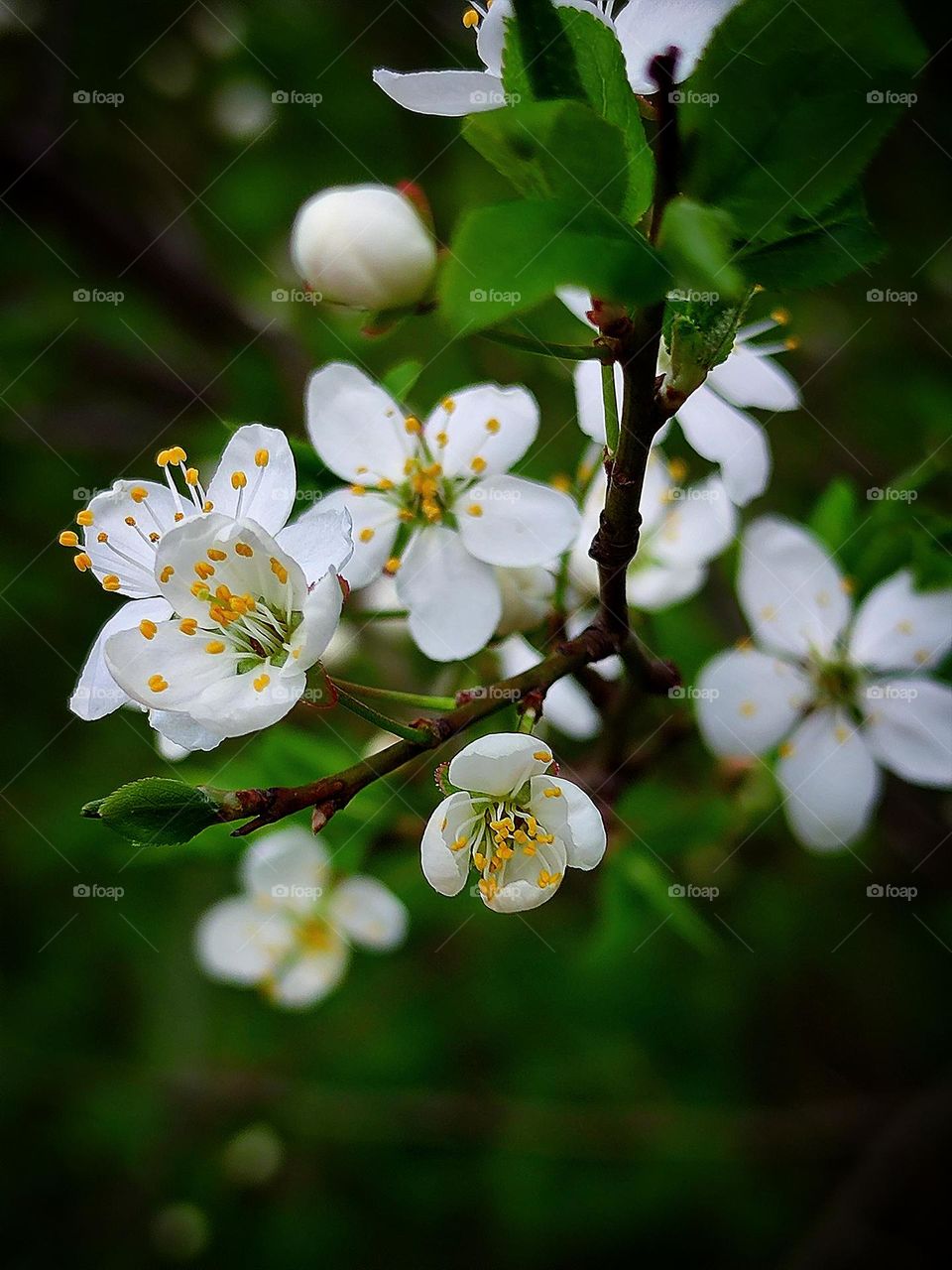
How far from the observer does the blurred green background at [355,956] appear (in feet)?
6.96

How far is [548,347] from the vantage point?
2.50 feet

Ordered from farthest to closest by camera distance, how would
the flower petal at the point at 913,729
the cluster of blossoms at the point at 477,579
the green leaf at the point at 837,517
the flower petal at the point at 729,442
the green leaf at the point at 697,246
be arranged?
the green leaf at the point at 837,517 → the flower petal at the point at 913,729 → the flower petal at the point at 729,442 → the cluster of blossoms at the point at 477,579 → the green leaf at the point at 697,246

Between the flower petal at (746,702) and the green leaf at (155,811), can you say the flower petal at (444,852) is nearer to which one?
the green leaf at (155,811)

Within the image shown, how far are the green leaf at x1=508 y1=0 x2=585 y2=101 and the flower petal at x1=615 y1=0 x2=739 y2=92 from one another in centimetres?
10

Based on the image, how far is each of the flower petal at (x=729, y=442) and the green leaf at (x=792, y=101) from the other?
38 cm

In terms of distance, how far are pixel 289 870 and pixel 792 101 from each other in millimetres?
1356

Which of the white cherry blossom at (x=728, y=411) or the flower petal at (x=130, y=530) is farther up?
the white cherry blossom at (x=728, y=411)

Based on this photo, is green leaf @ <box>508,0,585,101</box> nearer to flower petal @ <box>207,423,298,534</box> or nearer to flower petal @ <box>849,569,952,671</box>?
flower petal @ <box>207,423,298,534</box>

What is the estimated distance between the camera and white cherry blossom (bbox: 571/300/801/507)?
1054 millimetres

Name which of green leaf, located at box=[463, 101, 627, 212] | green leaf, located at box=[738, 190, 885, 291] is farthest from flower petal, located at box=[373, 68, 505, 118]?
green leaf, located at box=[738, 190, 885, 291]

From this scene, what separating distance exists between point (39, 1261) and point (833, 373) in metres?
2.60
